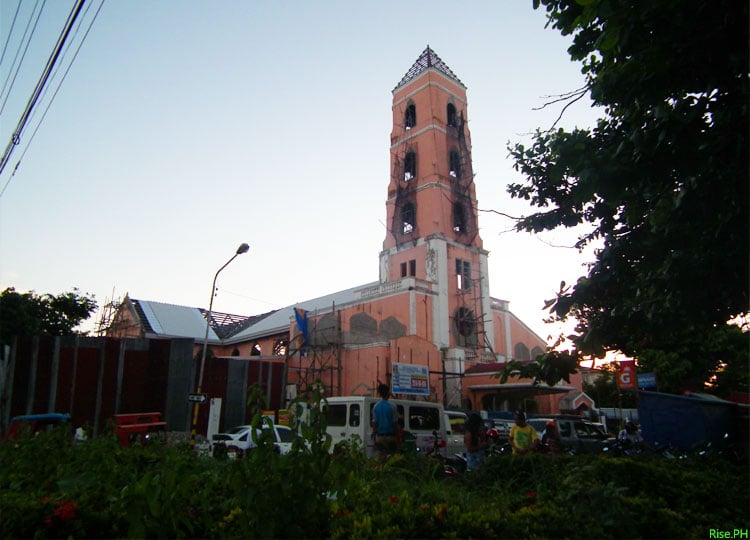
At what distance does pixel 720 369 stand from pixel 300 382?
22.9 meters

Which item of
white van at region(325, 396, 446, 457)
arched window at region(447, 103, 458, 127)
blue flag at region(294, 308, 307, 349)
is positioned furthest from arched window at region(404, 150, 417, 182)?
white van at region(325, 396, 446, 457)

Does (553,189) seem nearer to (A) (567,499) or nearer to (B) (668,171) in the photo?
(B) (668,171)

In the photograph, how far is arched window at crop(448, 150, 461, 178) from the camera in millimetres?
33750

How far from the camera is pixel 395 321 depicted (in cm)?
2969

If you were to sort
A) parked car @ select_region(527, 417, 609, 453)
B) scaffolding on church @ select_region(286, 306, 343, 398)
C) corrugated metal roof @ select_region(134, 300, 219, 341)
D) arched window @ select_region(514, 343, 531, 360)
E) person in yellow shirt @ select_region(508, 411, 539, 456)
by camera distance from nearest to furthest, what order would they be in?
1. person in yellow shirt @ select_region(508, 411, 539, 456)
2. parked car @ select_region(527, 417, 609, 453)
3. scaffolding on church @ select_region(286, 306, 343, 398)
4. arched window @ select_region(514, 343, 531, 360)
5. corrugated metal roof @ select_region(134, 300, 219, 341)

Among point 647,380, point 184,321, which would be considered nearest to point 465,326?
point 647,380

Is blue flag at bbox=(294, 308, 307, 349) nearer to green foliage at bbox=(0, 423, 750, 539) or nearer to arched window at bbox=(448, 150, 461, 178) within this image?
arched window at bbox=(448, 150, 461, 178)

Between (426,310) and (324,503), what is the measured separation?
26326 mm

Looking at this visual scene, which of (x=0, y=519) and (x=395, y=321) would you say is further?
(x=395, y=321)

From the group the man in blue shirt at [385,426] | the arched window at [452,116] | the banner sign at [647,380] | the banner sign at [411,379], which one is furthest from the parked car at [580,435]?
the arched window at [452,116]

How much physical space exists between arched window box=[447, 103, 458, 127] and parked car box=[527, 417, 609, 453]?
23610mm

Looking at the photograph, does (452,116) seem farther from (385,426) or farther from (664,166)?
(664,166)

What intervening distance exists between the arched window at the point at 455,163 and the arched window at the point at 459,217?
6.86 ft

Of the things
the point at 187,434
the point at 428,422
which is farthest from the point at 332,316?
the point at 428,422
